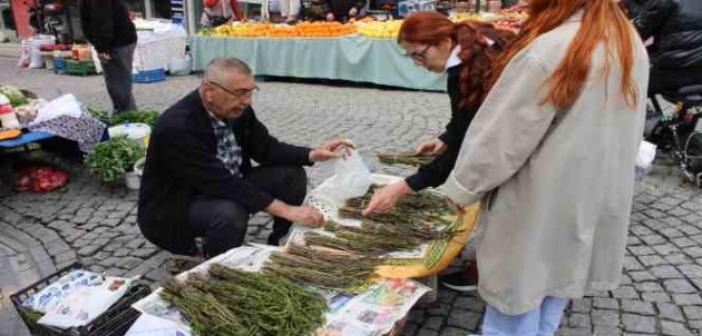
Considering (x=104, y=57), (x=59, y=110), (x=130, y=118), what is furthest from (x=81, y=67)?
(x=59, y=110)

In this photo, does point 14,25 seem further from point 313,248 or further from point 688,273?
point 688,273

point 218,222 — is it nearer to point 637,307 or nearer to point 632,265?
point 637,307

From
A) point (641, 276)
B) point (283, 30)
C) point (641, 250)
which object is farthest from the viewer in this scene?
point (283, 30)

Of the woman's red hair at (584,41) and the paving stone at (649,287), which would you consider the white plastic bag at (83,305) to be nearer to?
the woman's red hair at (584,41)

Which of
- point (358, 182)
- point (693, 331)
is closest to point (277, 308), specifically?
point (358, 182)

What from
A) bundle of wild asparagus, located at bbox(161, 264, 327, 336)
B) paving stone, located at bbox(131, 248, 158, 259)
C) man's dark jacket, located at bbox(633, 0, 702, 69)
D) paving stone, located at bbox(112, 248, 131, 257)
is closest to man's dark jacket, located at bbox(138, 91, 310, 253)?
bundle of wild asparagus, located at bbox(161, 264, 327, 336)

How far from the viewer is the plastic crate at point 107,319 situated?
2180 mm

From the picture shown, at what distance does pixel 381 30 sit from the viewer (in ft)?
27.3

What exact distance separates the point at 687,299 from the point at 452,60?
1.81 m

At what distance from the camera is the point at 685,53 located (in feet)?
14.4

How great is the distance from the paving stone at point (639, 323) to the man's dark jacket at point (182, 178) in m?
1.84

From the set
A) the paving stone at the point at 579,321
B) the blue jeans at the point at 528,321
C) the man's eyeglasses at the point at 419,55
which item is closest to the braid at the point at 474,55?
the man's eyeglasses at the point at 419,55

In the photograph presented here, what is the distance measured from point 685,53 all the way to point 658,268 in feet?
6.72

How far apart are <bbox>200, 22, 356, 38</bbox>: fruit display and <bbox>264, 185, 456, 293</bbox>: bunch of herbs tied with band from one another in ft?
20.0
